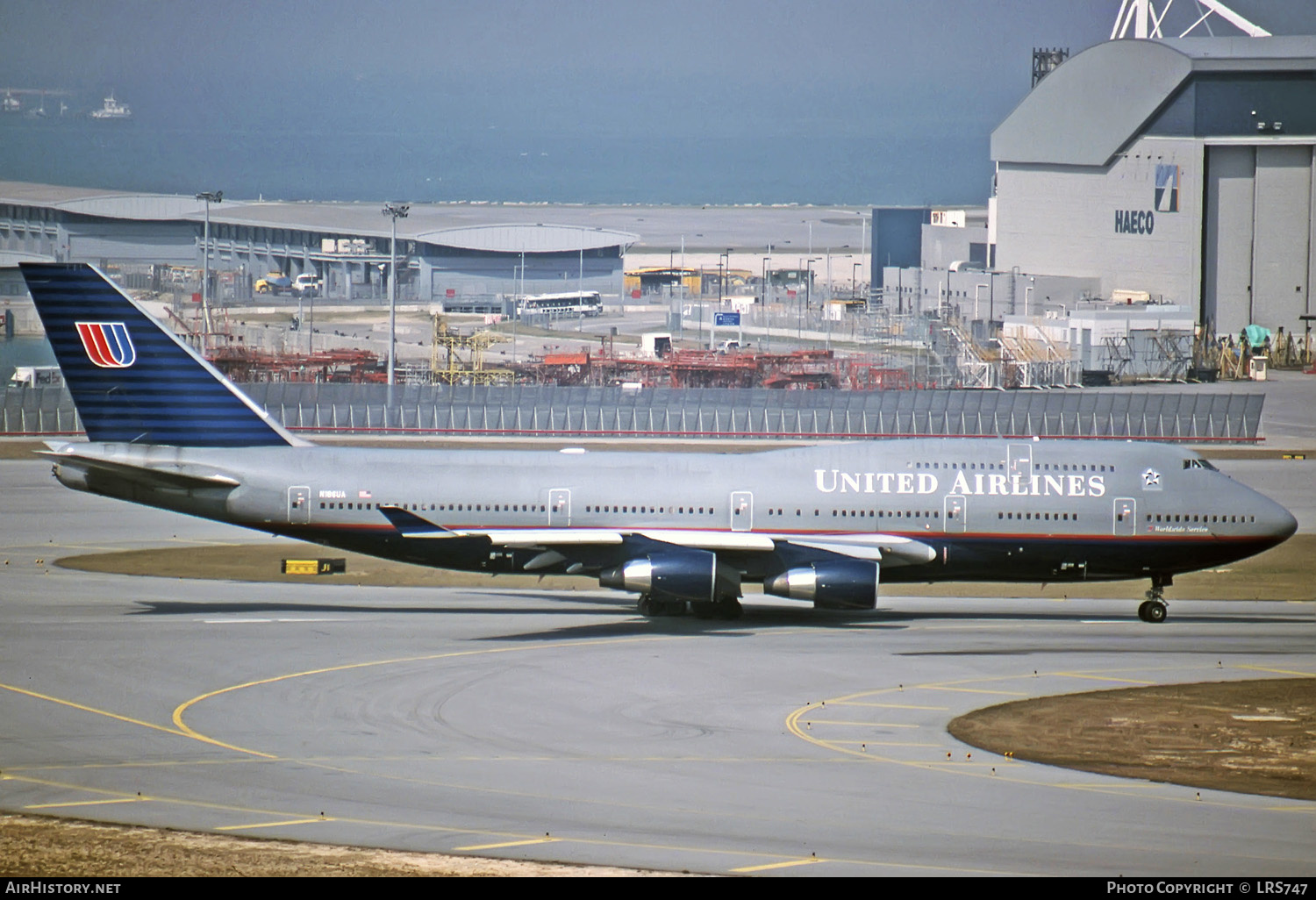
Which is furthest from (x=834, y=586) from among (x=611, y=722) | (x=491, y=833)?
(x=491, y=833)

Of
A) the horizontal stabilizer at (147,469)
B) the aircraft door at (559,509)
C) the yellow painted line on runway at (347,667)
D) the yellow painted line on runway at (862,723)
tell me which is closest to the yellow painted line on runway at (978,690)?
the yellow painted line on runway at (862,723)

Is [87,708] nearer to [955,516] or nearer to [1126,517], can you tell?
[955,516]

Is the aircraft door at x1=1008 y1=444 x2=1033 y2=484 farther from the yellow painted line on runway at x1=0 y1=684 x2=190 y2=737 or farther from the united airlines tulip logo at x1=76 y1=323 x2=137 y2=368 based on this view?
the united airlines tulip logo at x1=76 y1=323 x2=137 y2=368

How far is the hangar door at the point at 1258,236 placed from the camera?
381 feet

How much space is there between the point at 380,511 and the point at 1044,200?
4083 inches

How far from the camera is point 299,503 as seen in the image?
4097 centimetres

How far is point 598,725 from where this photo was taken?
28.7m

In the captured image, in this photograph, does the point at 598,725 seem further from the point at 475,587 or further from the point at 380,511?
the point at 475,587

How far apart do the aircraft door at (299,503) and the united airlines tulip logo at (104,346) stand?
5855mm

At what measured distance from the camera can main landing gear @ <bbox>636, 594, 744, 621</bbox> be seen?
41.4 metres

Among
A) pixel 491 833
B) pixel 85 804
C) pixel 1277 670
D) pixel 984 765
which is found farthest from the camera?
pixel 1277 670

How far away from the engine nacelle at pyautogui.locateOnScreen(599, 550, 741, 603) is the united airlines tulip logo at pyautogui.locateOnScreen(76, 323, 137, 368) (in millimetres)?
14793

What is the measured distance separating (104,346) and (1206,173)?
98.3 m

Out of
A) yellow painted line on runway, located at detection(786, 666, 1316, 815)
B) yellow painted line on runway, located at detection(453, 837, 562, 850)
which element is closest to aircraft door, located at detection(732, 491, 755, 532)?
yellow painted line on runway, located at detection(786, 666, 1316, 815)
